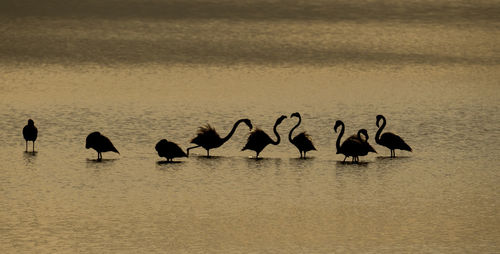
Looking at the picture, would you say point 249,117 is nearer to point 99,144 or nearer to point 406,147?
point 406,147

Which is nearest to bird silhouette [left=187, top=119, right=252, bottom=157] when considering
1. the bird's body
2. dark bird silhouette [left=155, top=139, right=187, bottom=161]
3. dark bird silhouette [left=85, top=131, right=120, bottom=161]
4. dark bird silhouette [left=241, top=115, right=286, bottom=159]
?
dark bird silhouette [left=241, top=115, right=286, bottom=159]

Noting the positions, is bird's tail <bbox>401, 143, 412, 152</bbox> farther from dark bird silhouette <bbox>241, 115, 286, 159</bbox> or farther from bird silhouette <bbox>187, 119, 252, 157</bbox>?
bird silhouette <bbox>187, 119, 252, 157</bbox>

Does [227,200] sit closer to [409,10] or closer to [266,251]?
[266,251]

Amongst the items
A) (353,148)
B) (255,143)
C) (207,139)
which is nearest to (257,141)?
(255,143)

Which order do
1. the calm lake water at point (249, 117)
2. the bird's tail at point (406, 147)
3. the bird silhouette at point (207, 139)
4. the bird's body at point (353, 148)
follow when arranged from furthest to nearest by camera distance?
the bird silhouette at point (207, 139), the bird's tail at point (406, 147), the bird's body at point (353, 148), the calm lake water at point (249, 117)

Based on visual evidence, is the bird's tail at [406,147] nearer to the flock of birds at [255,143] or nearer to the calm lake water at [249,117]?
the flock of birds at [255,143]

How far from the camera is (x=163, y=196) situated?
1655 centimetres

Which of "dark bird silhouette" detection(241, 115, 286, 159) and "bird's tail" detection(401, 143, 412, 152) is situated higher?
"dark bird silhouette" detection(241, 115, 286, 159)

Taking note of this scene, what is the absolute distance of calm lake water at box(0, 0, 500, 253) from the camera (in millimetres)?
14180

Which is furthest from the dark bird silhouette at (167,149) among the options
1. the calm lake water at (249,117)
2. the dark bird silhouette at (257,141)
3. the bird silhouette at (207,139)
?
the dark bird silhouette at (257,141)

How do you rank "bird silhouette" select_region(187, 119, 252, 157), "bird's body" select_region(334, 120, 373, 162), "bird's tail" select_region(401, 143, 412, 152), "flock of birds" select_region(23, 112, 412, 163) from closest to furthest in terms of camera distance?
"flock of birds" select_region(23, 112, 412, 163), "bird's body" select_region(334, 120, 373, 162), "bird's tail" select_region(401, 143, 412, 152), "bird silhouette" select_region(187, 119, 252, 157)

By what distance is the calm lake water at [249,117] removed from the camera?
14180 mm

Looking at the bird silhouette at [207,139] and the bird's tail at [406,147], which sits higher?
the bird silhouette at [207,139]

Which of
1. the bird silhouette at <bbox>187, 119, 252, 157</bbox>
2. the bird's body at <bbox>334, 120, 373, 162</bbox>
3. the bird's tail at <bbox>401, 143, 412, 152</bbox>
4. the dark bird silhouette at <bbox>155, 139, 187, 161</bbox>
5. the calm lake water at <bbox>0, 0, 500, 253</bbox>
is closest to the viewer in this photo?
the calm lake water at <bbox>0, 0, 500, 253</bbox>
